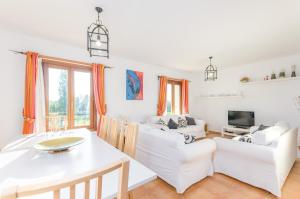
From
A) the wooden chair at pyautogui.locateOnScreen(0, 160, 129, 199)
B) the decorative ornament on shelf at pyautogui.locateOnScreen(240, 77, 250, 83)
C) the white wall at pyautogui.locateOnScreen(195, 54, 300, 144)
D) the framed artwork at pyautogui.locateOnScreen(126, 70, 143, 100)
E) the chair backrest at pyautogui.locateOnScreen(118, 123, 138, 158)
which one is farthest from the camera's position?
the decorative ornament on shelf at pyautogui.locateOnScreen(240, 77, 250, 83)

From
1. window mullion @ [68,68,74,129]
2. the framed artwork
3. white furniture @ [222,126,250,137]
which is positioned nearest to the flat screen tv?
white furniture @ [222,126,250,137]

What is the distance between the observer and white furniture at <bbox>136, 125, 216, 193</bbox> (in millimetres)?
1971

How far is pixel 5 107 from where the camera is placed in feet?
8.53

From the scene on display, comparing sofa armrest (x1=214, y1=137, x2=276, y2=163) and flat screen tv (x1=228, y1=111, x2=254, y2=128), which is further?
flat screen tv (x1=228, y1=111, x2=254, y2=128)

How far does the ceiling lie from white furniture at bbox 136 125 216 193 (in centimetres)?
185

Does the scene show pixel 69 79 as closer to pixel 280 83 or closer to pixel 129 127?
pixel 129 127

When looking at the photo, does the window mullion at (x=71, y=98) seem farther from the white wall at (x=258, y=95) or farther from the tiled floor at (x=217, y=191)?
the white wall at (x=258, y=95)

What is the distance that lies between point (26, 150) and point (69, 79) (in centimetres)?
229

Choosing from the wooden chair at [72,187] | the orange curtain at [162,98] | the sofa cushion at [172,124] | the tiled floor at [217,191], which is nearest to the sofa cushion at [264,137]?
the tiled floor at [217,191]

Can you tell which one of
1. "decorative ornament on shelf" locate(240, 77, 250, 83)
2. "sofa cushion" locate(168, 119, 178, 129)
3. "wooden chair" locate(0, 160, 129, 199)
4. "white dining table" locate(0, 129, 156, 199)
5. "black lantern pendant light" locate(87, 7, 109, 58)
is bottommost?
"sofa cushion" locate(168, 119, 178, 129)

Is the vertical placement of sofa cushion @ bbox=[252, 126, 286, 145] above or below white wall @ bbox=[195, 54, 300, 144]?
below

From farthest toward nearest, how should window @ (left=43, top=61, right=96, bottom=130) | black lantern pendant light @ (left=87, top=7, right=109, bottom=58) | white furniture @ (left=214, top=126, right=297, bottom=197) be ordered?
window @ (left=43, top=61, right=96, bottom=130), white furniture @ (left=214, top=126, right=297, bottom=197), black lantern pendant light @ (left=87, top=7, right=109, bottom=58)

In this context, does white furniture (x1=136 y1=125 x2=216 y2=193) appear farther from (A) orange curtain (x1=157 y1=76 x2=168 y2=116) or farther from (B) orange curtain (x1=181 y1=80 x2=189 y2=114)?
(B) orange curtain (x1=181 y1=80 x2=189 y2=114)

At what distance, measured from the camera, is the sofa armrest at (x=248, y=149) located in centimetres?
191
